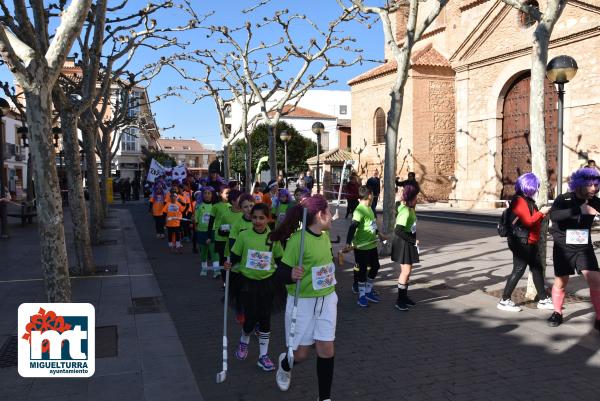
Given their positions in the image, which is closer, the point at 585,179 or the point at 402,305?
the point at 585,179

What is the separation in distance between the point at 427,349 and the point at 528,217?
6.85ft

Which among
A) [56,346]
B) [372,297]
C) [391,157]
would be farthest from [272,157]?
[56,346]

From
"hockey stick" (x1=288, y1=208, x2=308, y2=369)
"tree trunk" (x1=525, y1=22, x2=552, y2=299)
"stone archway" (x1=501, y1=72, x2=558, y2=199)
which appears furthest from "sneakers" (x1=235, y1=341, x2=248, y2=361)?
"stone archway" (x1=501, y1=72, x2=558, y2=199)

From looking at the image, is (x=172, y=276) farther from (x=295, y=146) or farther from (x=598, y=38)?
(x=295, y=146)

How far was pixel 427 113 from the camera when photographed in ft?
85.9

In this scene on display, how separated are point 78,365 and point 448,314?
170 inches

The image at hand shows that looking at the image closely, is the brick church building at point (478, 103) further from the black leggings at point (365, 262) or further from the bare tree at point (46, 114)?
the bare tree at point (46, 114)

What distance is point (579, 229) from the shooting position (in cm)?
560

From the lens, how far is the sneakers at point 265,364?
468cm

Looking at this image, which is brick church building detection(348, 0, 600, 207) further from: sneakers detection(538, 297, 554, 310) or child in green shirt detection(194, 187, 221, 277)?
child in green shirt detection(194, 187, 221, 277)

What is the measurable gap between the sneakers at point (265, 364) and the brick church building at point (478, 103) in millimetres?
12341

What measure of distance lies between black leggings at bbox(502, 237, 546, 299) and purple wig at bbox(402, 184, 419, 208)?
4.14ft

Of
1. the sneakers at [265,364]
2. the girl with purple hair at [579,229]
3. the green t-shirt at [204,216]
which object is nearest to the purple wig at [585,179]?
the girl with purple hair at [579,229]

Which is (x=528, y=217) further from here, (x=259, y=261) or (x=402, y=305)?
(x=259, y=261)
